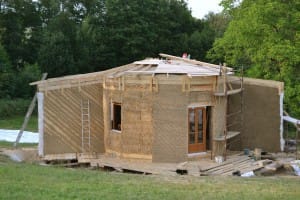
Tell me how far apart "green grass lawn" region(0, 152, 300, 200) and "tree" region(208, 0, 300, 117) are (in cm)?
1068

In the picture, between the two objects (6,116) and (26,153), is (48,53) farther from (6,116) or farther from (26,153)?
(26,153)

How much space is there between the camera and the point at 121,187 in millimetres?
12383

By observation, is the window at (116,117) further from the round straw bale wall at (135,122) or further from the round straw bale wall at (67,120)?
the round straw bale wall at (67,120)

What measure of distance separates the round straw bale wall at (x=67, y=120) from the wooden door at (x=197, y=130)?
4011 millimetres

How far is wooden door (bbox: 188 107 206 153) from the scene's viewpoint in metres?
20.0

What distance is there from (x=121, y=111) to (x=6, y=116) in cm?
1868

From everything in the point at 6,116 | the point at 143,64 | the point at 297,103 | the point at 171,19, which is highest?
the point at 171,19

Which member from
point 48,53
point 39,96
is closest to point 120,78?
point 39,96

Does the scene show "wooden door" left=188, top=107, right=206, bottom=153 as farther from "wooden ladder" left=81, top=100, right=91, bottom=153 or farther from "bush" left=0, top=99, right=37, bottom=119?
"bush" left=0, top=99, right=37, bottom=119

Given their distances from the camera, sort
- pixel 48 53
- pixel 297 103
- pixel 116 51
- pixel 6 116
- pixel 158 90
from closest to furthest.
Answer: pixel 158 90, pixel 297 103, pixel 6 116, pixel 48 53, pixel 116 51

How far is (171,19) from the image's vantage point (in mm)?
45438

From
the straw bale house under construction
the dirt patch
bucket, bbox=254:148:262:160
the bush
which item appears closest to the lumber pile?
bucket, bbox=254:148:262:160

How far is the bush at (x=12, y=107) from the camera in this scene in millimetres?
36188

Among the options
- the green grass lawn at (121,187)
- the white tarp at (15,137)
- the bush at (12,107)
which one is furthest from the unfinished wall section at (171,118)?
the bush at (12,107)
